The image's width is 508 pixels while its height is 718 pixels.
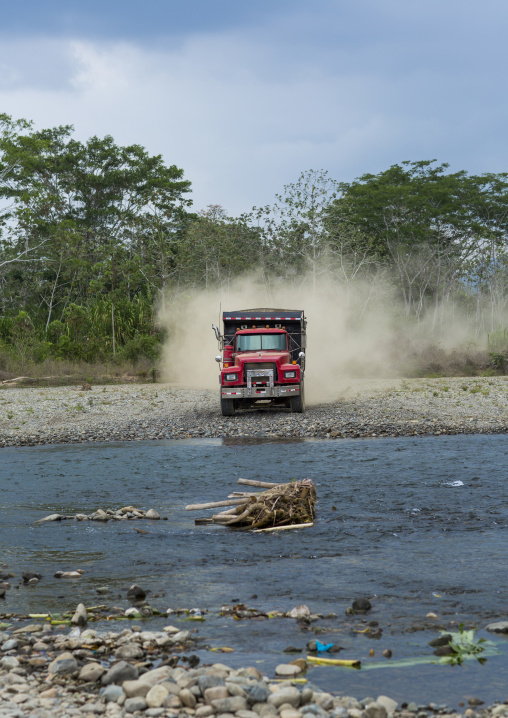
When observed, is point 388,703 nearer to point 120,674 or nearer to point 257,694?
point 257,694

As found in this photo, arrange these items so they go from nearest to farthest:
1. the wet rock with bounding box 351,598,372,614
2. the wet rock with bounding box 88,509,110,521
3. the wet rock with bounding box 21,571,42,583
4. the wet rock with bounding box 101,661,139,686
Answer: the wet rock with bounding box 101,661,139,686 → the wet rock with bounding box 351,598,372,614 → the wet rock with bounding box 21,571,42,583 → the wet rock with bounding box 88,509,110,521

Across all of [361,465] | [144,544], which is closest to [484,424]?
[361,465]

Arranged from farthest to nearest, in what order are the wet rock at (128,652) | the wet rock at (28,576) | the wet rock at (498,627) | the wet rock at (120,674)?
the wet rock at (28,576), the wet rock at (498,627), the wet rock at (128,652), the wet rock at (120,674)

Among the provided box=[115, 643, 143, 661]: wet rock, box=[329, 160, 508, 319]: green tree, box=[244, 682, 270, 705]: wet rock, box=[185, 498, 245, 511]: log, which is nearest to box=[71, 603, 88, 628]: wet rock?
box=[115, 643, 143, 661]: wet rock

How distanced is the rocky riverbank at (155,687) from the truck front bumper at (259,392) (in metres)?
16.7

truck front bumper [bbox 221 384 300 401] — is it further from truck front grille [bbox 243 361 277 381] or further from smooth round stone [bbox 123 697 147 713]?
smooth round stone [bbox 123 697 147 713]

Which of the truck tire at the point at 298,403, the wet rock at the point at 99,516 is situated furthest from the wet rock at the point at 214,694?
the truck tire at the point at 298,403

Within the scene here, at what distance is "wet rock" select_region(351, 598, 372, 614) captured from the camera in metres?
6.67

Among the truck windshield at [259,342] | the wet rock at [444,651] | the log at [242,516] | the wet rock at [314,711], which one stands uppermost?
the truck windshield at [259,342]

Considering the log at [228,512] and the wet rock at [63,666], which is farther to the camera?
the log at [228,512]

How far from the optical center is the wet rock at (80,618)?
6406 millimetres

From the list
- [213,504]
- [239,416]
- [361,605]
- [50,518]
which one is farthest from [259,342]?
[361,605]

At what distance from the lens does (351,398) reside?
92.6ft

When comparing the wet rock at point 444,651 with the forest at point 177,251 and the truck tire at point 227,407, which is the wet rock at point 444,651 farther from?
the forest at point 177,251
